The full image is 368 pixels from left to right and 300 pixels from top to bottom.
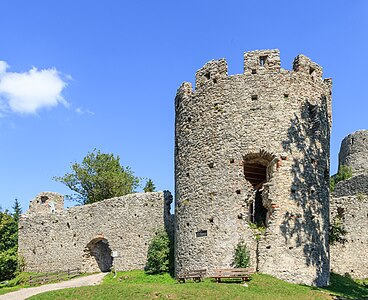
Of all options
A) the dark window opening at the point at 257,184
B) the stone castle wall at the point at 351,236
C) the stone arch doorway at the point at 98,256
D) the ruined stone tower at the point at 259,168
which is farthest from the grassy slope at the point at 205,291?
the stone arch doorway at the point at 98,256

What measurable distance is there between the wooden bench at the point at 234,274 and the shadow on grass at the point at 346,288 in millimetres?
3267

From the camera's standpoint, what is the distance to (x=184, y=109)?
23.1 m

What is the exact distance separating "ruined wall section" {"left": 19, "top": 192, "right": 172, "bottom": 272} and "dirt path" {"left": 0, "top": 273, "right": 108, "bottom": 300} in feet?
6.24

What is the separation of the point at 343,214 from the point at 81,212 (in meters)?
15.8

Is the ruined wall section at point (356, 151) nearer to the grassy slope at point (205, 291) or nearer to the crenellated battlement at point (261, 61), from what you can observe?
the crenellated battlement at point (261, 61)

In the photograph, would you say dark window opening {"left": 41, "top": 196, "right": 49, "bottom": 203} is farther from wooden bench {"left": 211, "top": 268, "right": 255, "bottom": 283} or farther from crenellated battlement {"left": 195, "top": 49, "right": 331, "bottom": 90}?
wooden bench {"left": 211, "top": 268, "right": 255, "bottom": 283}

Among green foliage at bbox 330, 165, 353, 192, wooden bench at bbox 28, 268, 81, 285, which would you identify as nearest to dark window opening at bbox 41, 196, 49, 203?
wooden bench at bbox 28, 268, 81, 285

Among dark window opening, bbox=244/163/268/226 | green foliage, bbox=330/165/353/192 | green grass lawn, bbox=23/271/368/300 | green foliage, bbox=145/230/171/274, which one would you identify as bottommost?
green grass lawn, bbox=23/271/368/300

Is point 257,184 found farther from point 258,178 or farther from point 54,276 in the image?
point 54,276

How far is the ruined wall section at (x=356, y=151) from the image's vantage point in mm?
48906

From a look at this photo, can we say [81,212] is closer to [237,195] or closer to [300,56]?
[237,195]

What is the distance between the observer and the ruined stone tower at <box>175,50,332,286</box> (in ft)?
65.8

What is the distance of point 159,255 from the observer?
963 inches

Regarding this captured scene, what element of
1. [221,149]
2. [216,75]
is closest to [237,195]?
[221,149]
